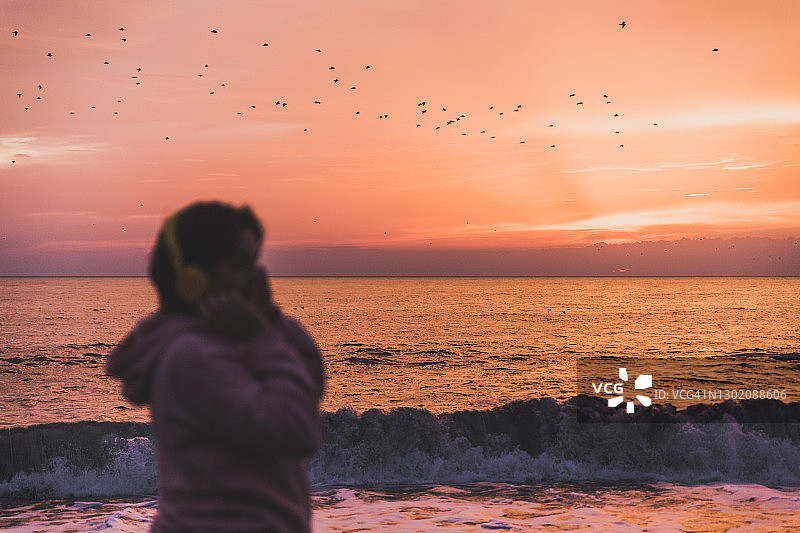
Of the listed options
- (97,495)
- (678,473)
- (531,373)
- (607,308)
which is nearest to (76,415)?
(97,495)

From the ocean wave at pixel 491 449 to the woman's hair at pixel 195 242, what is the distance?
10.7m

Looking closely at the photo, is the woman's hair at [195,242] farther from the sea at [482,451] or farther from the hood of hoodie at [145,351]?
the sea at [482,451]

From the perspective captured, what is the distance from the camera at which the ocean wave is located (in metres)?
12.2

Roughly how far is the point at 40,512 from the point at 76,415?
9.05m

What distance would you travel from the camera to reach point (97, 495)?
11.4 m

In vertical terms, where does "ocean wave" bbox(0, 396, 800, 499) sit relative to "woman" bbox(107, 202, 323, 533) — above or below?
below

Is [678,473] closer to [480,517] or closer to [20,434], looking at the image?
[480,517]

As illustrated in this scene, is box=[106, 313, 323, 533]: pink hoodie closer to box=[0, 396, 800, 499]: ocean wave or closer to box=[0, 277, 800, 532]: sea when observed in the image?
box=[0, 277, 800, 532]: sea

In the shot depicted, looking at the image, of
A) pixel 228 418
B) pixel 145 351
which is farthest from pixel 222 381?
pixel 145 351

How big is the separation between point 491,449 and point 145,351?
12.9 metres

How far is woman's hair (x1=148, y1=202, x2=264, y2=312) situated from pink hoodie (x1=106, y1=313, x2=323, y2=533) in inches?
2.8

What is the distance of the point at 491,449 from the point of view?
14.0m

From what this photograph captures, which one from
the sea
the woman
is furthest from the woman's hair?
the sea

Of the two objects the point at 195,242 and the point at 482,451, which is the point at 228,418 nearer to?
the point at 195,242
